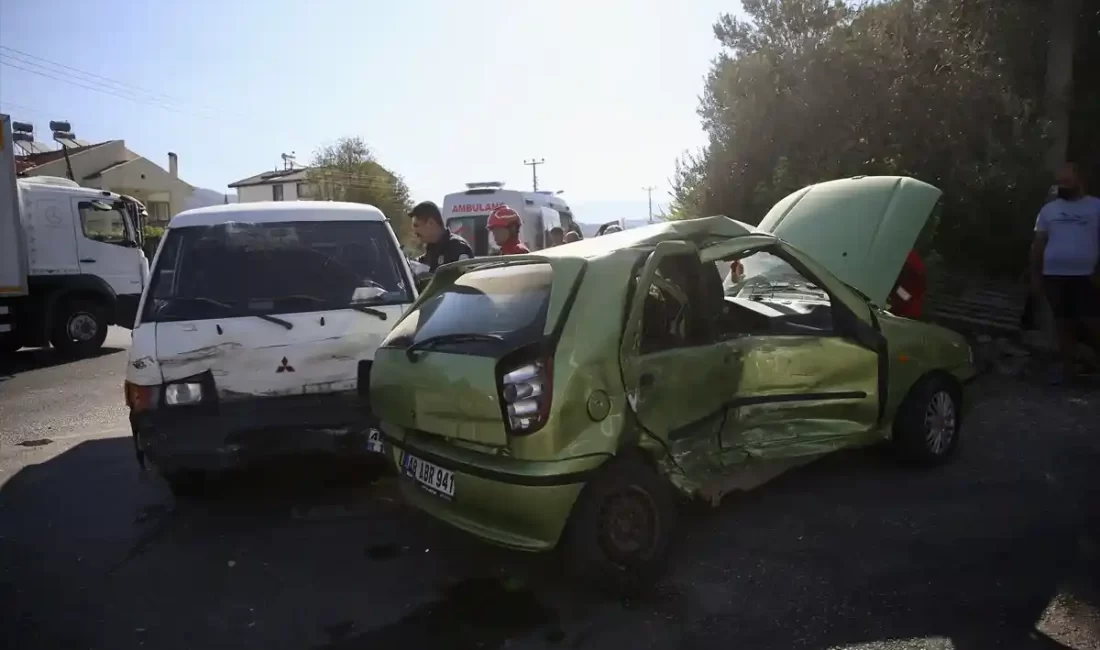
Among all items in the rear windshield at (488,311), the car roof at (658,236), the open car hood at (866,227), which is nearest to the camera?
the rear windshield at (488,311)

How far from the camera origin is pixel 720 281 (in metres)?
4.69

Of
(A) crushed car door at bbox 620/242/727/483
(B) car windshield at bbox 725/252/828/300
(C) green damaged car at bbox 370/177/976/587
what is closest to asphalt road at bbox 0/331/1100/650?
(C) green damaged car at bbox 370/177/976/587

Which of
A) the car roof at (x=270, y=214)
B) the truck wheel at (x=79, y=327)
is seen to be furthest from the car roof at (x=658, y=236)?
the truck wheel at (x=79, y=327)

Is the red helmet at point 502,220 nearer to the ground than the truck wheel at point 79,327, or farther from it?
farther from it

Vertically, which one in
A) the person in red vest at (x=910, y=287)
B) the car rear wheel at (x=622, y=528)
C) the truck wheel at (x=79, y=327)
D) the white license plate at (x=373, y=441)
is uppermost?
the person in red vest at (x=910, y=287)

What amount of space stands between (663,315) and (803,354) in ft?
3.35

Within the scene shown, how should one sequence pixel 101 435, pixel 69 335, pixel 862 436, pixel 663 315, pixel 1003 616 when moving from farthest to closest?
pixel 69 335 → pixel 101 435 → pixel 862 436 → pixel 663 315 → pixel 1003 616

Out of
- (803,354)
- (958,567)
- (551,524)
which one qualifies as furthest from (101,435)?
(958,567)

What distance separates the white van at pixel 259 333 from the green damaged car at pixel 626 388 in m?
0.75

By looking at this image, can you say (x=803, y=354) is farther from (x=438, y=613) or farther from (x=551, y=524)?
(x=438, y=613)

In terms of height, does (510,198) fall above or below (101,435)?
above

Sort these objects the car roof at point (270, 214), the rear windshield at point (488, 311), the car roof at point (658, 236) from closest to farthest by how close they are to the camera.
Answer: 1. the rear windshield at point (488, 311)
2. the car roof at point (658, 236)
3. the car roof at point (270, 214)

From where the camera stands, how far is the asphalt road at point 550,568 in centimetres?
340

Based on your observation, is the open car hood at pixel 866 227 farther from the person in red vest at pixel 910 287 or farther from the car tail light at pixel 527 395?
the car tail light at pixel 527 395
